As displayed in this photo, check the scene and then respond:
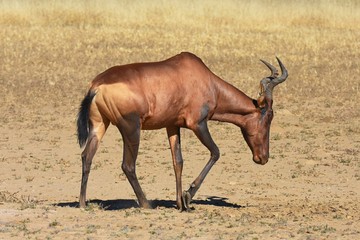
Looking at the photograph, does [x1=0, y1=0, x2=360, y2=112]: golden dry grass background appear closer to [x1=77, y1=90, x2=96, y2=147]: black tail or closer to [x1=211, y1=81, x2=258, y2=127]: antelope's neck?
[x1=211, y1=81, x2=258, y2=127]: antelope's neck

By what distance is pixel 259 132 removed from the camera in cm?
1107

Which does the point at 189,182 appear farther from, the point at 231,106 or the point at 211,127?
the point at 211,127

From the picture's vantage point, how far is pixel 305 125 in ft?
53.3

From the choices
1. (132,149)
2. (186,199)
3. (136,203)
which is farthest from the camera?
(136,203)

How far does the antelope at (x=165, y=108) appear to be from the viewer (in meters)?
10.0

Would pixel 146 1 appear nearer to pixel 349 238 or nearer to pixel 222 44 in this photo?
pixel 222 44

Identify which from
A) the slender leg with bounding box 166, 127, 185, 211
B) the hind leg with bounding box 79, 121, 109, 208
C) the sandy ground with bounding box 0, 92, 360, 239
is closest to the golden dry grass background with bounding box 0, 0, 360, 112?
the sandy ground with bounding box 0, 92, 360, 239

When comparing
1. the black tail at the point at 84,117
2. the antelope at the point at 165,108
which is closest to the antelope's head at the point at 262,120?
the antelope at the point at 165,108

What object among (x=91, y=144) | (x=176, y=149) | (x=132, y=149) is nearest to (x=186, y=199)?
(x=176, y=149)

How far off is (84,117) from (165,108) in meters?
0.84

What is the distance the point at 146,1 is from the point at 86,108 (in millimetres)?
20750

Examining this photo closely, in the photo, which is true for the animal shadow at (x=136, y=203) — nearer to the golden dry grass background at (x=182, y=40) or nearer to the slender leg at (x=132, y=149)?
the slender leg at (x=132, y=149)

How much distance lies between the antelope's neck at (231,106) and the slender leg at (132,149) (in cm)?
109

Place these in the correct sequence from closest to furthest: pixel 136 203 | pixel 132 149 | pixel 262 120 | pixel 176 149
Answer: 1. pixel 132 149
2. pixel 176 149
3. pixel 262 120
4. pixel 136 203
